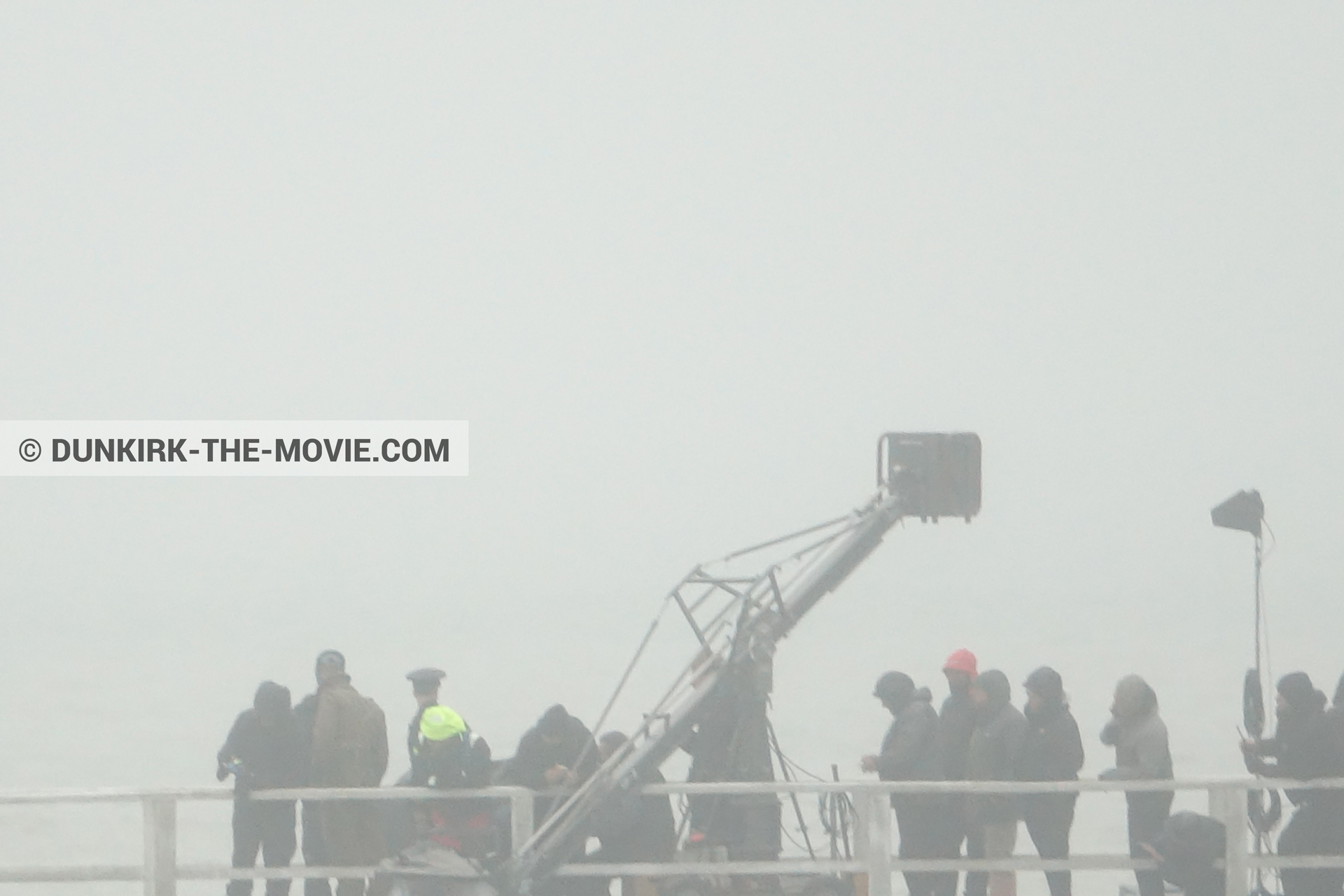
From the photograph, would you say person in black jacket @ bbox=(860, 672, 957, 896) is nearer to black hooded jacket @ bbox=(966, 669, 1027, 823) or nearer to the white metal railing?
black hooded jacket @ bbox=(966, 669, 1027, 823)

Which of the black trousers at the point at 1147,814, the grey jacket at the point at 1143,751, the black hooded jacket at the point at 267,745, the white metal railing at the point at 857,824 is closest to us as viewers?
the white metal railing at the point at 857,824

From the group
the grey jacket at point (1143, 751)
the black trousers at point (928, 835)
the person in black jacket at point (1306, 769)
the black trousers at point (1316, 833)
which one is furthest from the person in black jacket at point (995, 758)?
the black trousers at point (1316, 833)

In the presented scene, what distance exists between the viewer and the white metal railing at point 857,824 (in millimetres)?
9031

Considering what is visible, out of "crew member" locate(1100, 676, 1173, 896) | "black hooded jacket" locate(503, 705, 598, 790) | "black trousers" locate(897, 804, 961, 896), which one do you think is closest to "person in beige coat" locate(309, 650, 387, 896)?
"black hooded jacket" locate(503, 705, 598, 790)

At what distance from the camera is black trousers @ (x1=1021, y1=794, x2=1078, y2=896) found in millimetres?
9648

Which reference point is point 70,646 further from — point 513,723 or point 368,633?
point 513,723

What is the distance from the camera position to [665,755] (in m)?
9.37

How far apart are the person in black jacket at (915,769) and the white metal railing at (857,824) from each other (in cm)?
31

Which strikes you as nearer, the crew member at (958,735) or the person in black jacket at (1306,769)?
the person in black jacket at (1306,769)

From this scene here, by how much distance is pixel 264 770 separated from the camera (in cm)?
979

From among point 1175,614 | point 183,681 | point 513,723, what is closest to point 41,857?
point 513,723

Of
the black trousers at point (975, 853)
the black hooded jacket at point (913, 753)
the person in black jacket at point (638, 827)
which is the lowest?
the black trousers at point (975, 853)

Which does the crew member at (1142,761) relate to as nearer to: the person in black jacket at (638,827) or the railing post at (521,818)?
the person in black jacket at (638,827)

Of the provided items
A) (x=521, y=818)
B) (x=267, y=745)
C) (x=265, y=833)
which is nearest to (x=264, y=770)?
(x=267, y=745)
